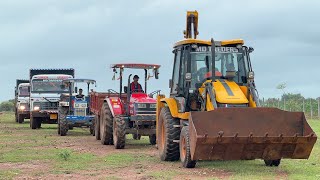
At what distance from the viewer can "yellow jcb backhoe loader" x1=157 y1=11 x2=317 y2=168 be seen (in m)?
13.4

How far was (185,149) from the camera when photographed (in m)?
14.4

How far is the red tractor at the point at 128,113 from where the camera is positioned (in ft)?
67.4

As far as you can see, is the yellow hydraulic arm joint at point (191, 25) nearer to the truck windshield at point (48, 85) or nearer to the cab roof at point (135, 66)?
the cab roof at point (135, 66)

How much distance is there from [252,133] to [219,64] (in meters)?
2.56

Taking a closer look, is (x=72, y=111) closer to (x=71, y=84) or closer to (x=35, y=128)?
(x=71, y=84)

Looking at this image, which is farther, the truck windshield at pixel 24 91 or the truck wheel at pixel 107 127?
the truck windshield at pixel 24 91

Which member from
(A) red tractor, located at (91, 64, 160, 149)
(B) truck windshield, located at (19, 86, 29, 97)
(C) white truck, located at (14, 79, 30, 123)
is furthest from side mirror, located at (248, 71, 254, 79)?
(B) truck windshield, located at (19, 86, 29, 97)

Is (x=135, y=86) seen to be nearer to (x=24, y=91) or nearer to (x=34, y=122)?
(x=34, y=122)

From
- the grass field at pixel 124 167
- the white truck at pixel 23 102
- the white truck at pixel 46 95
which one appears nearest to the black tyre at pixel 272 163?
the grass field at pixel 124 167

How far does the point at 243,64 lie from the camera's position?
1553 centimetres

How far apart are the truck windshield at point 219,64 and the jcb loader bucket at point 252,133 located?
1.77 meters

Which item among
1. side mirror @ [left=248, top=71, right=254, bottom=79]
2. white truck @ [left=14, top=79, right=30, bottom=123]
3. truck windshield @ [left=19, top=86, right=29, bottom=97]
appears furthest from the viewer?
truck windshield @ [left=19, top=86, right=29, bottom=97]

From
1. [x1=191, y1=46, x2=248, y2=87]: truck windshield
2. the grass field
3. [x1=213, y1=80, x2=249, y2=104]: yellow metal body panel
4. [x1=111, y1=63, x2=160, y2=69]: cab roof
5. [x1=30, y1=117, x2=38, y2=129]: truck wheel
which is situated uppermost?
[x1=111, y1=63, x2=160, y2=69]: cab roof

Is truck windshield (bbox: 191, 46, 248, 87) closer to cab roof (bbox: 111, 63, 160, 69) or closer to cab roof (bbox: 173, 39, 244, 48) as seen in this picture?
cab roof (bbox: 173, 39, 244, 48)
